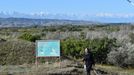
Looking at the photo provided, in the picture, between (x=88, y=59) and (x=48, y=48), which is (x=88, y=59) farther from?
(x=48, y=48)

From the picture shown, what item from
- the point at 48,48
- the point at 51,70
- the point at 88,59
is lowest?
the point at 51,70

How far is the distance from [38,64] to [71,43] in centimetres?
793

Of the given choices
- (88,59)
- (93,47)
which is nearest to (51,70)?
(88,59)

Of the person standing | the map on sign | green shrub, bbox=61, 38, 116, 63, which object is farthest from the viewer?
green shrub, bbox=61, 38, 116, 63

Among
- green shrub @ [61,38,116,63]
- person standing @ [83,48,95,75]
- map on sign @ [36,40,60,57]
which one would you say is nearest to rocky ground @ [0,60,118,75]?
map on sign @ [36,40,60,57]

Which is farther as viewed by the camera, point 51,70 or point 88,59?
point 51,70

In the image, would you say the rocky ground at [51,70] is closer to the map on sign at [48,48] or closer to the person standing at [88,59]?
the map on sign at [48,48]

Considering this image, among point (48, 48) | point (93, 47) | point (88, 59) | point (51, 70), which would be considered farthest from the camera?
point (93, 47)

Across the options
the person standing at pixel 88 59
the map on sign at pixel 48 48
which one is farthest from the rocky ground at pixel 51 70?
the person standing at pixel 88 59

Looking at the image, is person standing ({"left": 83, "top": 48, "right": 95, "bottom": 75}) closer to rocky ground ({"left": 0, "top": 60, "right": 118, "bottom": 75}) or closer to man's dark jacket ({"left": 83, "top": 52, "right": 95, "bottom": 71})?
man's dark jacket ({"left": 83, "top": 52, "right": 95, "bottom": 71})

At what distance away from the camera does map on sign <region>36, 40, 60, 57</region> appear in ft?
108

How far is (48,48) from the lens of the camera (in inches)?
1300

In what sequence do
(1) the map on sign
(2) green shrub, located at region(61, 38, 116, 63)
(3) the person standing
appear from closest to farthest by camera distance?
(3) the person standing
(1) the map on sign
(2) green shrub, located at region(61, 38, 116, 63)

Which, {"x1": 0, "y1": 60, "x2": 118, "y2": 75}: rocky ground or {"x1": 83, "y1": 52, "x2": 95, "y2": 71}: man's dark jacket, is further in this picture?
{"x1": 0, "y1": 60, "x2": 118, "y2": 75}: rocky ground
